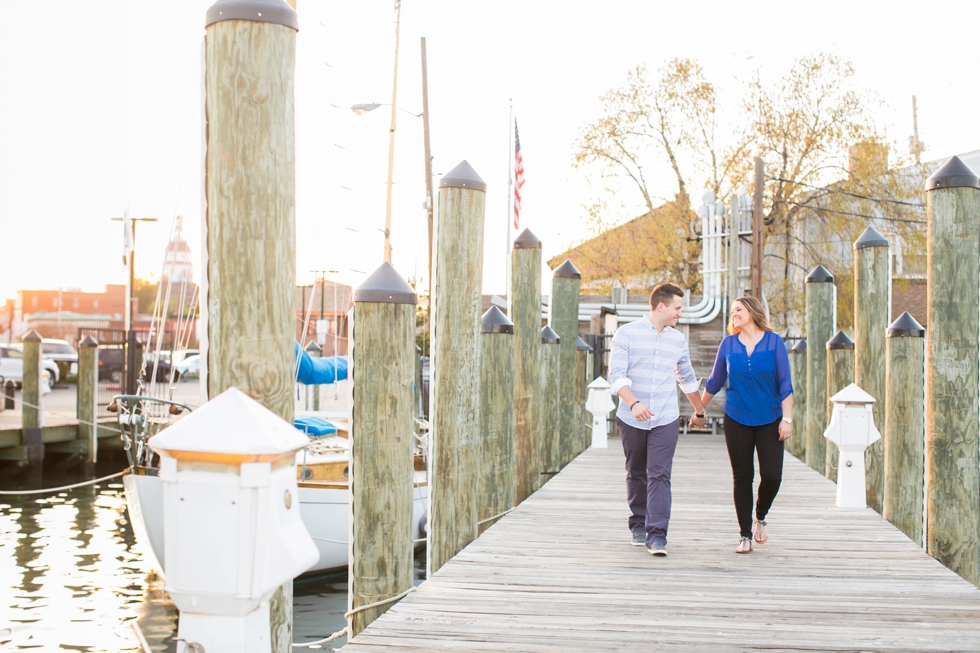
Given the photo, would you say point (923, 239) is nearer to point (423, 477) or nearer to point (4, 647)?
point (423, 477)

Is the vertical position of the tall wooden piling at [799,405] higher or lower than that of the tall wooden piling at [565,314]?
lower

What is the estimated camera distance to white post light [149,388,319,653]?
2.57m

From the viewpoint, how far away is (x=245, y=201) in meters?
3.36

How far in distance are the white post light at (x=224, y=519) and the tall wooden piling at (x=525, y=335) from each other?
6.40m

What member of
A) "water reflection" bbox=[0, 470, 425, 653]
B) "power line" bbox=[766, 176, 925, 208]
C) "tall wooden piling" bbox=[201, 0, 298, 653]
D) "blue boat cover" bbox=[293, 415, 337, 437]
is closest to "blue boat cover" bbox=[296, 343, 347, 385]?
"blue boat cover" bbox=[293, 415, 337, 437]

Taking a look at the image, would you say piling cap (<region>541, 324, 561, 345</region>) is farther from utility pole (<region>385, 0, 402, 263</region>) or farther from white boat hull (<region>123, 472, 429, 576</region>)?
utility pole (<region>385, 0, 402, 263</region>)

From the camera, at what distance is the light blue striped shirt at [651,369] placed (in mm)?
6172

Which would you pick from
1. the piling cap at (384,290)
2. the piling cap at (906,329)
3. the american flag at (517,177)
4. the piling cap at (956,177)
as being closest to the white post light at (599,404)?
the american flag at (517,177)

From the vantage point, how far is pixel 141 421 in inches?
473

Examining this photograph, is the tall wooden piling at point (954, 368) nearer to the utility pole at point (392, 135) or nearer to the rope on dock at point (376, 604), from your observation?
the rope on dock at point (376, 604)

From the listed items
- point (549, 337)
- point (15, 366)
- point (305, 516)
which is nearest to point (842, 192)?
point (549, 337)

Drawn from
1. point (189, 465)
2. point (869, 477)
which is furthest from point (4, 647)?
point (869, 477)

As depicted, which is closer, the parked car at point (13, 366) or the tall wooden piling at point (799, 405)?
the tall wooden piling at point (799, 405)

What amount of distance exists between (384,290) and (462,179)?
157 cm
